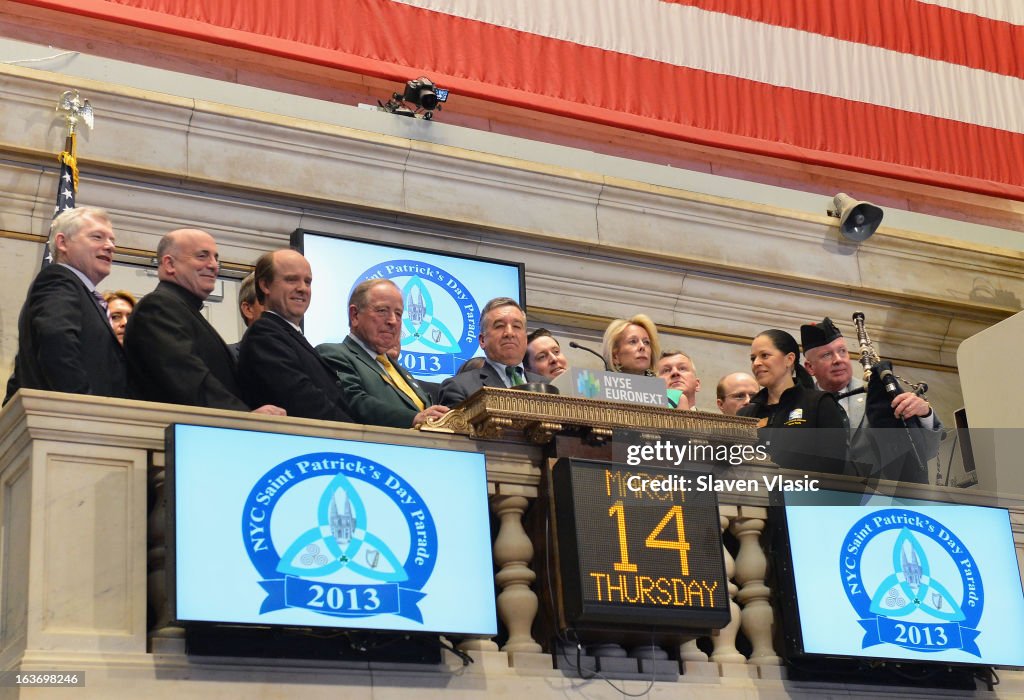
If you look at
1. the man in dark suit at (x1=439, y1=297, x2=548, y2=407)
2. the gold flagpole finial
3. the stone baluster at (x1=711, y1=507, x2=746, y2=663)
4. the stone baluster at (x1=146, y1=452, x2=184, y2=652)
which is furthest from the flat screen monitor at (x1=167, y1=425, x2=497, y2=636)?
the gold flagpole finial

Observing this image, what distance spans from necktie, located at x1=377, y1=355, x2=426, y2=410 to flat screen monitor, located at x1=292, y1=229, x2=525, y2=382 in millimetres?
2535

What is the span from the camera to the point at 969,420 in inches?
423

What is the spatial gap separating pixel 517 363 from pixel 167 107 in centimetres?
359

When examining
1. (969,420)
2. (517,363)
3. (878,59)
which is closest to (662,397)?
(517,363)

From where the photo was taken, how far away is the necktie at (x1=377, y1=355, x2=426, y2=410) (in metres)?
6.17

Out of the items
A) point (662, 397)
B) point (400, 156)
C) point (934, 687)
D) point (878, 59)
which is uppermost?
point (878, 59)

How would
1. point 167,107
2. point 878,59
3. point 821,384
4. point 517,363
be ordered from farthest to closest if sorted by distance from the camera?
point 878,59 → point 167,107 → point 821,384 → point 517,363

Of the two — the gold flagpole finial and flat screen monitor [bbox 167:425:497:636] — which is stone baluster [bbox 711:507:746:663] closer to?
flat screen monitor [bbox 167:425:497:636]

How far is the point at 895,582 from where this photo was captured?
6102 mm

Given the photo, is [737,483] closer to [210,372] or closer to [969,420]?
[210,372]

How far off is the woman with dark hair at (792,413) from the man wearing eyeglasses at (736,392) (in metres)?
0.36

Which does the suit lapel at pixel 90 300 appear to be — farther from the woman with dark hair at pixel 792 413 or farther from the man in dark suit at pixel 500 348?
the woman with dark hair at pixel 792 413

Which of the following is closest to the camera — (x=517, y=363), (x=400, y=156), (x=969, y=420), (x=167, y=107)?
(x=517, y=363)

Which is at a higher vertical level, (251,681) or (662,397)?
(662,397)
